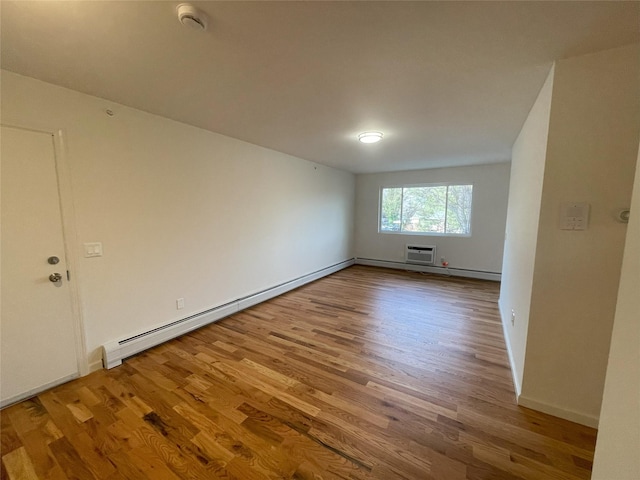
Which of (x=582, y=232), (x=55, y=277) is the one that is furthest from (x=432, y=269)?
(x=55, y=277)

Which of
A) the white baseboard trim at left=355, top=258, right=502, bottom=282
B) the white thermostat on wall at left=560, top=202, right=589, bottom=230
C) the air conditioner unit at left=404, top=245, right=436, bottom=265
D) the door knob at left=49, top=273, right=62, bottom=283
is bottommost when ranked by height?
the white baseboard trim at left=355, top=258, right=502, bottom=282

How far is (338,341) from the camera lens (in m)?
2.76

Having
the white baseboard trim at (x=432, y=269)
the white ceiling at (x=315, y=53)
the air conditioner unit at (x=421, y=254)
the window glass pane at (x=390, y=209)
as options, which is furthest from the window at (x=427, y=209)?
the white ceiling at (x=315, y=53)

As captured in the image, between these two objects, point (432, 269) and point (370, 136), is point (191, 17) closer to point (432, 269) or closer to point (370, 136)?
point (370, 136)

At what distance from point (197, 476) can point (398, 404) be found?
133 centimetres

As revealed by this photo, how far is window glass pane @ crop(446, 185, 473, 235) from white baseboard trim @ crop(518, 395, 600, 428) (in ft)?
13.6

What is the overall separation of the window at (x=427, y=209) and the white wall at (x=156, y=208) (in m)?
3.04

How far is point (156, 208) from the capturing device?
8.56 ft

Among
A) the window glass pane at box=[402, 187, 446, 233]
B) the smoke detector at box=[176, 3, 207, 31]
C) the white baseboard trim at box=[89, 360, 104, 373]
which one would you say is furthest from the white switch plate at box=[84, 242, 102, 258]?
the window glass pane at box=[402, 187, 446, 233]

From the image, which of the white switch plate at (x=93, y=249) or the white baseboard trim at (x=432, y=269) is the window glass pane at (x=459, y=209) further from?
the white switch plate at (x=93, y=249)

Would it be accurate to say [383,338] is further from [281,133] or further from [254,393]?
[281,133]

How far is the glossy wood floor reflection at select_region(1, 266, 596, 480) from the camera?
1.41 meters

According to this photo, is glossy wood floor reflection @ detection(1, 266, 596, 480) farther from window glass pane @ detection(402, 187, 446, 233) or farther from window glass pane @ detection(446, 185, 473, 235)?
window glass pane @ detection(402, 187, 446, 233)

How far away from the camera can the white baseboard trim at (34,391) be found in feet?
5.96
